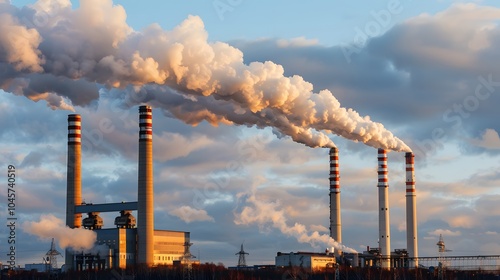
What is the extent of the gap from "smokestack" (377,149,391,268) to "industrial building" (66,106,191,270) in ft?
68.5

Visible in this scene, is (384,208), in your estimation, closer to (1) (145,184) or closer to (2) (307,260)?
(2) (307,260)

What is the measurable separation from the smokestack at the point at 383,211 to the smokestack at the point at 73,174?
31.2 metres

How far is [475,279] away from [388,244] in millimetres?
12654

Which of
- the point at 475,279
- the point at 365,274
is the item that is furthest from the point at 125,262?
the point at 475,279

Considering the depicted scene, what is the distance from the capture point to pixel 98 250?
8756cm

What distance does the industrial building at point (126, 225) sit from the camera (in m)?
83.4

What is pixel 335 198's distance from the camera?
9762 centimetres

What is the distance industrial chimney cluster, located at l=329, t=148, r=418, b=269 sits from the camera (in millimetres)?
95438

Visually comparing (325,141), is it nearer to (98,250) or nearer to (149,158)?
(149,158)

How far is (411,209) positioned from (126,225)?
30.7 metres

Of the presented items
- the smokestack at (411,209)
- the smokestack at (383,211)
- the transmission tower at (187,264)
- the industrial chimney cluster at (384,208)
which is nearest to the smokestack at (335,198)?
the industrial chimney cluster at (384,208)

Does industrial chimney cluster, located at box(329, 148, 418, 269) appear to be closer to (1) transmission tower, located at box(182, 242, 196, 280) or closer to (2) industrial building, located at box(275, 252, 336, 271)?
(2) industrial building, located at box(275, 252, 336, 271)

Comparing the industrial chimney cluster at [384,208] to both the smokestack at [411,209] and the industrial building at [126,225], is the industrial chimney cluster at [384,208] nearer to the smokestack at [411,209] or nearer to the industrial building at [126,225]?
the smokestack at [411,209]

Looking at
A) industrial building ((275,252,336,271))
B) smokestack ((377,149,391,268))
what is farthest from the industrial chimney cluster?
industrial building ((275,252,336,271))
